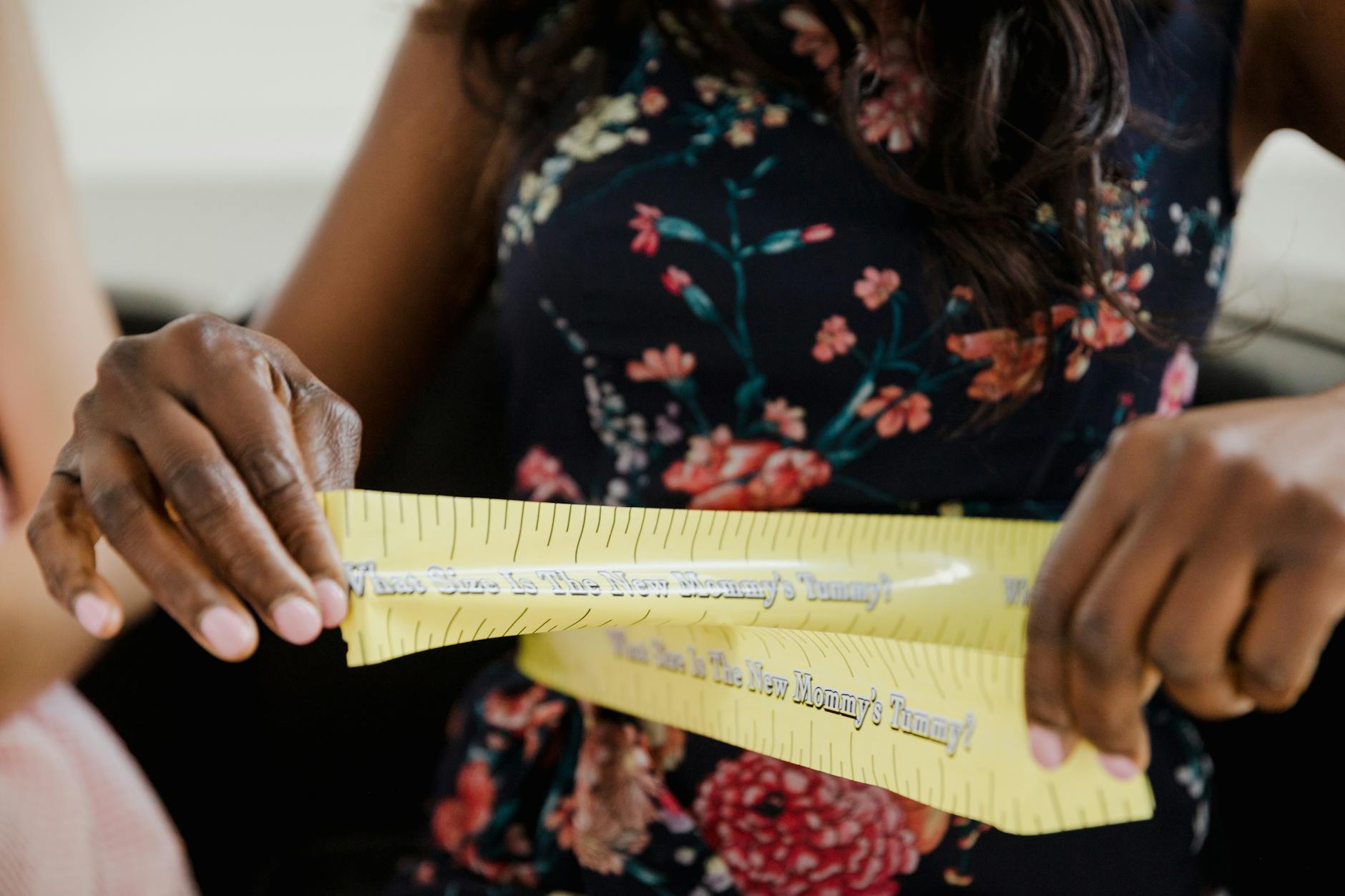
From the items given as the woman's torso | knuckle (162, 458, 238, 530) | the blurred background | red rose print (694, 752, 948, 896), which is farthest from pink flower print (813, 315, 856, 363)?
the blurred background

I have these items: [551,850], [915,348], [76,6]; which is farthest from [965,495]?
[76,6]

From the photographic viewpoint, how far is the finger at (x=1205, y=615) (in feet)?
0.92

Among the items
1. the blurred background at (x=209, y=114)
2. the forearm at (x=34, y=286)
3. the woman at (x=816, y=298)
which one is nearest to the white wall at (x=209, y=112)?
the blurred background at (x=209, y=114)

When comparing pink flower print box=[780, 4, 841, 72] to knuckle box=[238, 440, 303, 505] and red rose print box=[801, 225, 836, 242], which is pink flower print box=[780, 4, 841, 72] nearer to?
red rose print box=[801, 225, 836, 242]

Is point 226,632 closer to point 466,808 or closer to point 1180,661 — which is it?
point 1180,661

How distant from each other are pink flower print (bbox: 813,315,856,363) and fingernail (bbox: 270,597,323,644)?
0.32 m

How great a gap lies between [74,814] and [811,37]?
62 centimetres

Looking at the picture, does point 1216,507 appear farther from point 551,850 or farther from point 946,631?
point 551,850

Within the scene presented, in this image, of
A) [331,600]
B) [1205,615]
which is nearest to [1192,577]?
[1205,615]

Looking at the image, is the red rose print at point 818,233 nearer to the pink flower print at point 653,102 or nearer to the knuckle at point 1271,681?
the pink flower print at point 653,102

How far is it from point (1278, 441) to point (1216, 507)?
3cm

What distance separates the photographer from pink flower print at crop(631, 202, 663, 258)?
1.77 ft

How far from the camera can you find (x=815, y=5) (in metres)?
0.54

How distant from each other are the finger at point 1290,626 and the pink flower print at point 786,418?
29 centimetres
